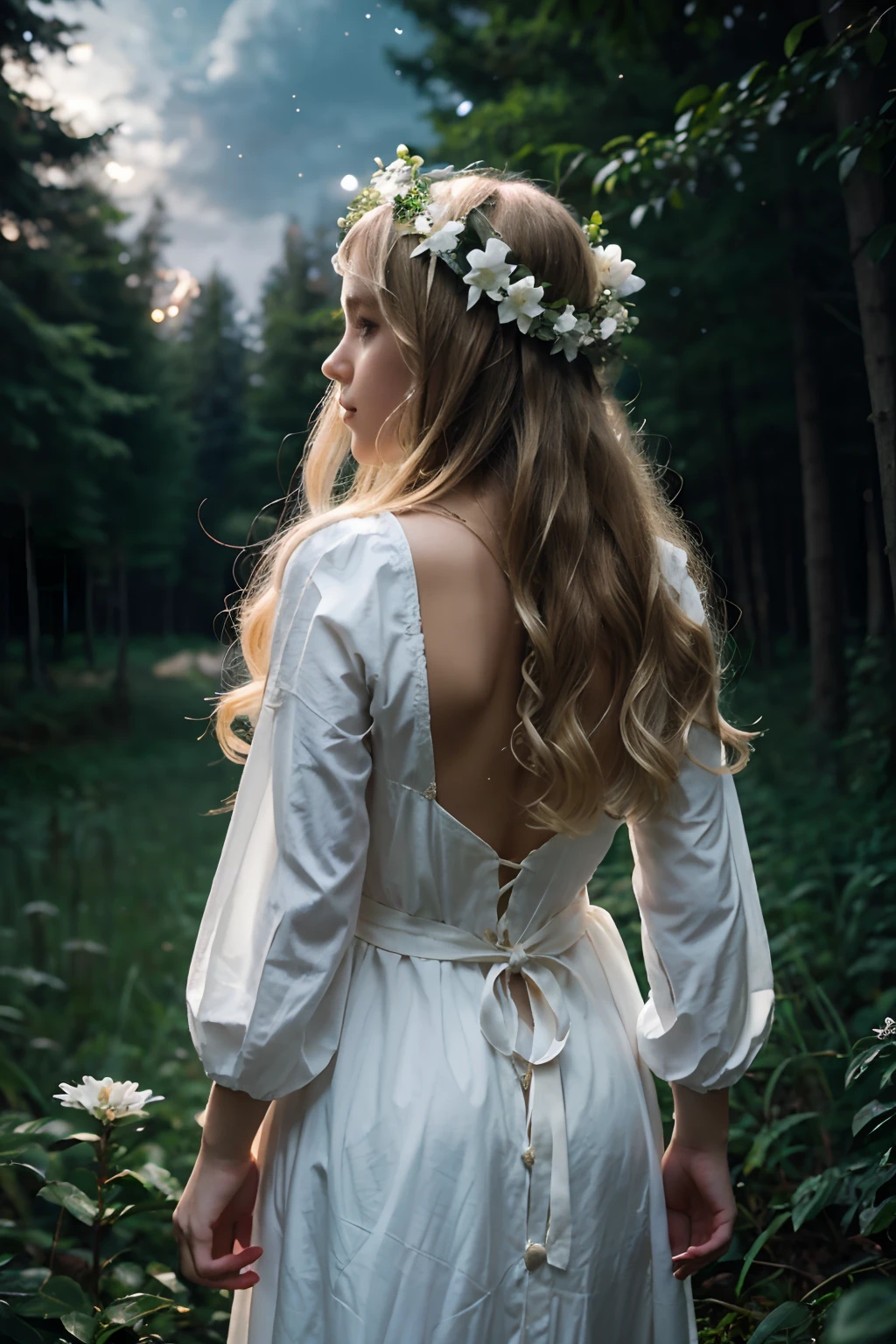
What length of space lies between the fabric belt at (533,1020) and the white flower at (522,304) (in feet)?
1.85

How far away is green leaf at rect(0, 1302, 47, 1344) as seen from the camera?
107 cm

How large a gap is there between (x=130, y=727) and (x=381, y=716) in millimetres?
1679

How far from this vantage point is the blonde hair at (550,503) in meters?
0.92

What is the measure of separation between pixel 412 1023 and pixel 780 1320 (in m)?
0.64

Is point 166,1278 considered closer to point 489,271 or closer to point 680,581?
point 680,581

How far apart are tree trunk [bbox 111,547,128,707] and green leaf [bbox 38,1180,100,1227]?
1.20 meters

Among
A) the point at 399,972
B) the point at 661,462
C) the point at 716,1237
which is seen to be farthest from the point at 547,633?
the point at 661,462

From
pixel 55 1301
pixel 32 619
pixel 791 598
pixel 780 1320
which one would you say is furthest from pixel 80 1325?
pixel 791 598

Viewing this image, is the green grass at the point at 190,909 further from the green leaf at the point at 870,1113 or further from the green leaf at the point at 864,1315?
the green leaf at the point at 864,1315

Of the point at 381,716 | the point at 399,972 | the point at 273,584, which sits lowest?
the point at 399,972

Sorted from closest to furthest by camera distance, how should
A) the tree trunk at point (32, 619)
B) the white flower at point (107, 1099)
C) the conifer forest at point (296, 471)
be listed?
the white flower at point (107, 1099)
the conifer forest at point (296, 471)
the tree trunk at point (32, 619)

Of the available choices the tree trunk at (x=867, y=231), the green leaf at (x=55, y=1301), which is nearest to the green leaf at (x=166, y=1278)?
the green leaf at (x=55, y=1301)

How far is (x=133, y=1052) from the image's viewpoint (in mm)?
2213

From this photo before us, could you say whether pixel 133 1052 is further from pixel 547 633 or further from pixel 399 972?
pixel 547 633
